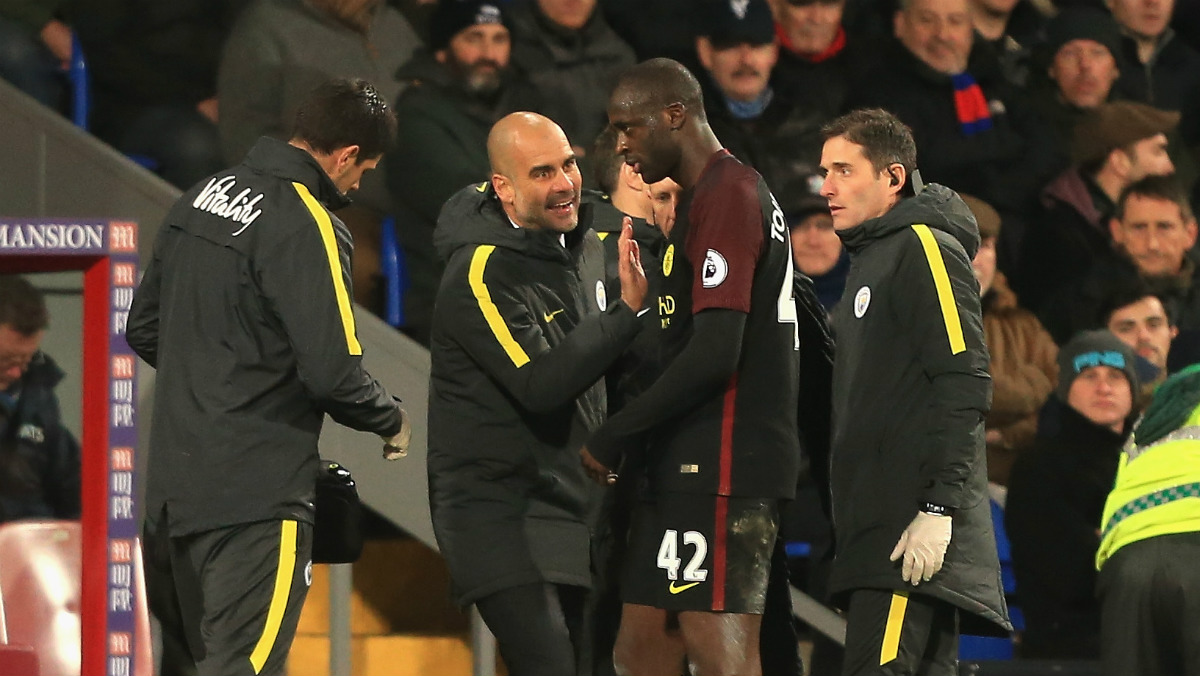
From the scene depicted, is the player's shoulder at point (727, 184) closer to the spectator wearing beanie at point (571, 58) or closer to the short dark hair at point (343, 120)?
the short dark hair at point (343, 120)

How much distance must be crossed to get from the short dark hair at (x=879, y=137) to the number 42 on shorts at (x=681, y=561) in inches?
39.2

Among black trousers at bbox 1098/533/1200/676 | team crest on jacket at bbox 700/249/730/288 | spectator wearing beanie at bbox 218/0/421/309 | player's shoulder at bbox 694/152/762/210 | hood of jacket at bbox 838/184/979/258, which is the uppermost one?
spectator wearing beanie at bbox 218/0/421/309

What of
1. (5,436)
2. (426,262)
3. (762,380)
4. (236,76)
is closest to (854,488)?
(762,380)

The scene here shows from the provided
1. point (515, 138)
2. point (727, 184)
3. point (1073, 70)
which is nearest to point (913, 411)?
point (727, 184)

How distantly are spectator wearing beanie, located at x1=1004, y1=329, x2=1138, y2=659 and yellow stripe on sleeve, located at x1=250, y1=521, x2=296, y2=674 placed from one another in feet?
12.0

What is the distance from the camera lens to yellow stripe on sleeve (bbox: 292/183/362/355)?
429 centimetres

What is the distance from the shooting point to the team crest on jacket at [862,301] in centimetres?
446

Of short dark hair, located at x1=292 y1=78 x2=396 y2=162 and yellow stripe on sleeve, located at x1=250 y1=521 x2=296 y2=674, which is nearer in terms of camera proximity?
yellow stripe on sleeve, located at x1=250 y1=521 x2=296 y2=674

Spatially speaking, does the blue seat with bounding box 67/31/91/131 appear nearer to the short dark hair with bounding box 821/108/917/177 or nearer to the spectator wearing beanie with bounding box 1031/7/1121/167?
the short dark hair with bounding box 821/108/917/177

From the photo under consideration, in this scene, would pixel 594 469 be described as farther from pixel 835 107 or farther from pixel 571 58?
pixel 835 107

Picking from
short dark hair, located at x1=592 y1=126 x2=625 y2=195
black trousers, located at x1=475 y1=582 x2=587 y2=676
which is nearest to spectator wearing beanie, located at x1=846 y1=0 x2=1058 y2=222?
short dark hair, located at x1=592 y1=126 x2=625 y2=195

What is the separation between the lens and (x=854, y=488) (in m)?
4.42

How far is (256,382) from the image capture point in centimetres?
432

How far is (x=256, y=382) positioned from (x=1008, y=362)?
13.5 ft
